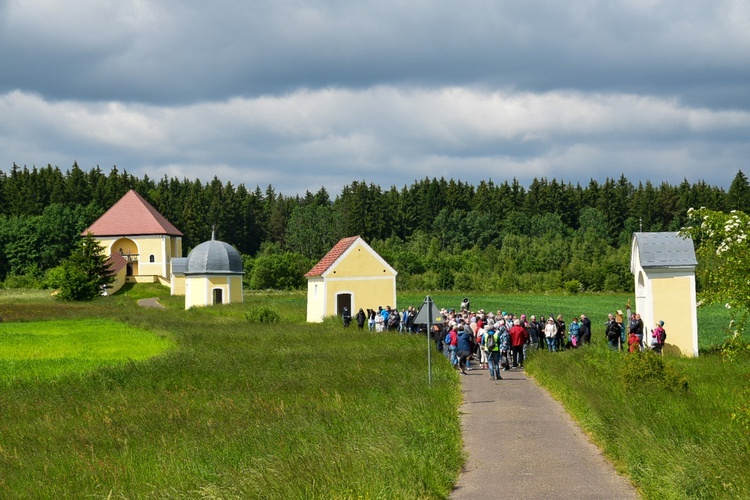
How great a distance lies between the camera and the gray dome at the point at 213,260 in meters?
70.4

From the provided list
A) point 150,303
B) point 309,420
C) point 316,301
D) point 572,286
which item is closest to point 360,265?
point 316,301

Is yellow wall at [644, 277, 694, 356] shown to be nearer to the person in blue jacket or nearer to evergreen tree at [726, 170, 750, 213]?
the person in blue jacket

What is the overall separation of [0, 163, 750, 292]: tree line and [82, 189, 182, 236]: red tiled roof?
901cm

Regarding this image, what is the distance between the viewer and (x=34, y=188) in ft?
419

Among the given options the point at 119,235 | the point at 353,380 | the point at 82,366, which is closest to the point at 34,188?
the point at 119,235

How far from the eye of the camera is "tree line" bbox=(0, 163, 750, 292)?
10144 cm

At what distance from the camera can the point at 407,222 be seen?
448ft

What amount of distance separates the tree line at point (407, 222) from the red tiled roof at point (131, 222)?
901 cm

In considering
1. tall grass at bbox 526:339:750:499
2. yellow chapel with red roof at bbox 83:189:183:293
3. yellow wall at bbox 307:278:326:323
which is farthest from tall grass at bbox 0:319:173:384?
yellow chapel with red roof at bbox 83:189:183:293

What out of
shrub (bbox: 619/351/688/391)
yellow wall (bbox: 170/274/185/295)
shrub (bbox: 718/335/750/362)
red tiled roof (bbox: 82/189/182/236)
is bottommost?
shrub (bbox: 619/351/688/391)

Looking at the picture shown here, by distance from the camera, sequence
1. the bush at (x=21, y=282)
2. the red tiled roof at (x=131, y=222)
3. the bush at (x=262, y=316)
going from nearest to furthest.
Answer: the bush at (x=262, y=316)
the bush at (x=21, y=282)
the red tiled roof at (x=131, y=222)

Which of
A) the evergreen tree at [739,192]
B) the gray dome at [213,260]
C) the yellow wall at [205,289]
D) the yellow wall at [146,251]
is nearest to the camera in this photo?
the yellow wall at [205,289]

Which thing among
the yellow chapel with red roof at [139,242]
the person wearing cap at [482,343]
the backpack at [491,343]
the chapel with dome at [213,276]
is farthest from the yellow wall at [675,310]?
the yellow chapel with red roof at [139,242]

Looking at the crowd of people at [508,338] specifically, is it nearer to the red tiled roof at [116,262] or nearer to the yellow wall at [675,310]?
the yellow wall at [675,310]
